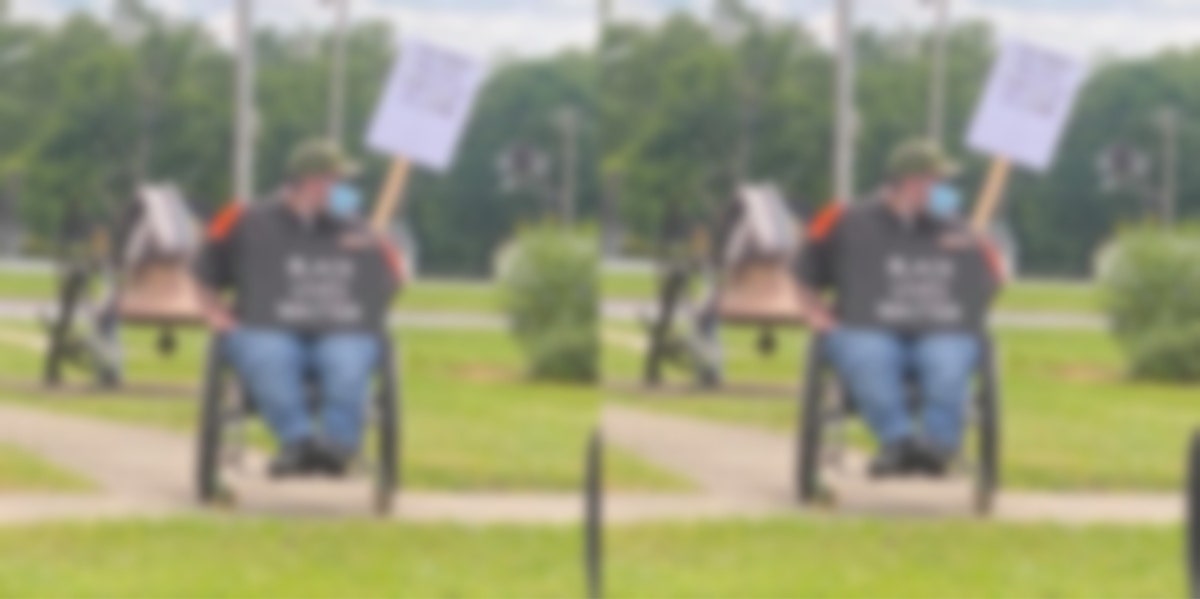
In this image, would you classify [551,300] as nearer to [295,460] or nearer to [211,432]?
[295,460]

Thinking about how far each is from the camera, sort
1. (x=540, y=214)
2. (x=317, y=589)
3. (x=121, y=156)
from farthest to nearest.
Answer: (x=121, y=156) < (x=317, y=589) < (x=540, y=214)

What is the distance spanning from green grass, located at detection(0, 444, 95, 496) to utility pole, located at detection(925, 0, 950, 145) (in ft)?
8.31

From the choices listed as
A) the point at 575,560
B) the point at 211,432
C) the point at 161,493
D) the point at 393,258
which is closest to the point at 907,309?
the point at 575,560

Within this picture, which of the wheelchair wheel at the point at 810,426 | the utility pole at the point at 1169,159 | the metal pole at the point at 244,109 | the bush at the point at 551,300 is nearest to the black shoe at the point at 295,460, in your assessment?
the metal pole at the point at 244,109

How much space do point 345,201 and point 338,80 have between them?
32 centimetres

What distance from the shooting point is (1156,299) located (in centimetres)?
816

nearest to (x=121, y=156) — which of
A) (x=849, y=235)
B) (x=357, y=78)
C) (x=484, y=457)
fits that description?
(x=357, y=78)

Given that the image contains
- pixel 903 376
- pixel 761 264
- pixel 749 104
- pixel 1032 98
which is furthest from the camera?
pixel 903 376

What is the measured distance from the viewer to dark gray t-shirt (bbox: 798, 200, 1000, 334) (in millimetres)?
8000

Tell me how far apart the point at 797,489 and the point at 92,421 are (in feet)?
6.33

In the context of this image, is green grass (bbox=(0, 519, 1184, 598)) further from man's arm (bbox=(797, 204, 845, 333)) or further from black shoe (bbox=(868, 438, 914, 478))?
man's arm (bbox=(797, 204, 845, 333))

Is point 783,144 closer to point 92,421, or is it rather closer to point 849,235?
point 849,235

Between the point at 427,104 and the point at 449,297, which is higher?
the point at 427,104

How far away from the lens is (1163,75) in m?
7.48
